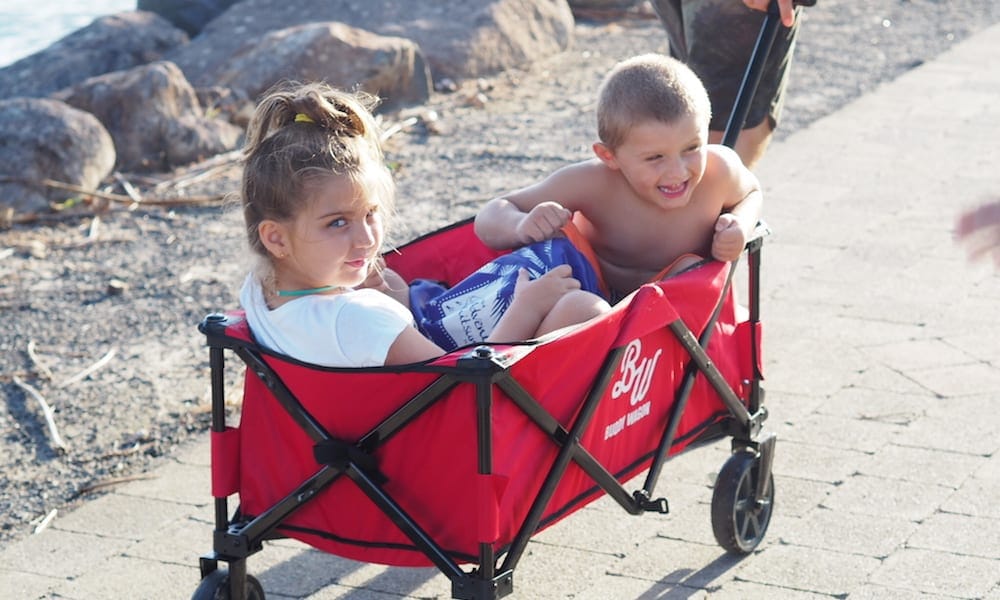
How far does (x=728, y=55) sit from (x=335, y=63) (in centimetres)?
334

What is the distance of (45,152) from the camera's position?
5.78 m

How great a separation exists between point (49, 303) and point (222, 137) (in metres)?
1.87

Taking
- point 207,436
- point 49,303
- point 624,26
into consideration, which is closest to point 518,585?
point 207,436

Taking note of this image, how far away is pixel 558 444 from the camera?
2480 millimetres

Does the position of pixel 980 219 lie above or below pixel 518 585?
above

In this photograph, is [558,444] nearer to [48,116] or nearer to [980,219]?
[980,219]

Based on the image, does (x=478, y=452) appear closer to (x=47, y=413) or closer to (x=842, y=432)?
(x=842, y=432)

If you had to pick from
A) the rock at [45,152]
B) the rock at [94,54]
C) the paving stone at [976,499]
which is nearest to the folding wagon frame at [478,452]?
the paving stone at [976,499]

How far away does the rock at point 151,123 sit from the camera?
20.6 feet

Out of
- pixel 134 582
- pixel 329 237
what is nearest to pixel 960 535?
pixel 329 237

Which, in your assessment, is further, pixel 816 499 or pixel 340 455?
pixel 816 499

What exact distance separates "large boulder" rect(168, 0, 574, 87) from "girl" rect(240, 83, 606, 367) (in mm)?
4848

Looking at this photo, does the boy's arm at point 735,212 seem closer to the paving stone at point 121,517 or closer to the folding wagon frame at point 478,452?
the folding wagon frame at point 478,452

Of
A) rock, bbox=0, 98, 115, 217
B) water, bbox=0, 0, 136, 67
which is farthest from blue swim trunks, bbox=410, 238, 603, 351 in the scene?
water, bbox=0, 0, 136, 67
